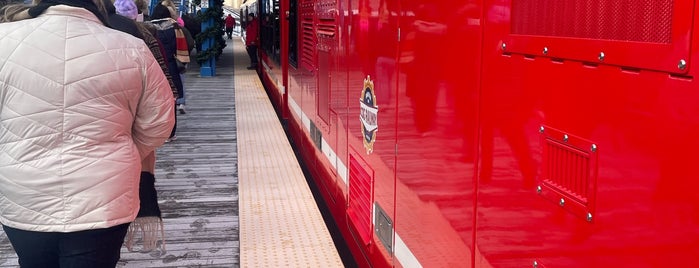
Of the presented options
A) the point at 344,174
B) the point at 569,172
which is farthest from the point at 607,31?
the point at 344,174

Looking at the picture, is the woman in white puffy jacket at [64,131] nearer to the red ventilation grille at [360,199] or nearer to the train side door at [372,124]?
the train side door at [372,124]

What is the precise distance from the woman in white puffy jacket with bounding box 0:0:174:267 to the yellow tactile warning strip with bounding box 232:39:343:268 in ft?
5.28

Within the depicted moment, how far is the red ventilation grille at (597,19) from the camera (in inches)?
44.8

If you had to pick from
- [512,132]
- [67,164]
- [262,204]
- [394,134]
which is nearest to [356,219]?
[394,134]

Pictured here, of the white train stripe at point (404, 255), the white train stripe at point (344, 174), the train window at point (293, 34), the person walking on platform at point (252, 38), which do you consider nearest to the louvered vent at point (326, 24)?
the white train stripe at point (344, 174)

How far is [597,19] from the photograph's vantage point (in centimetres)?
129

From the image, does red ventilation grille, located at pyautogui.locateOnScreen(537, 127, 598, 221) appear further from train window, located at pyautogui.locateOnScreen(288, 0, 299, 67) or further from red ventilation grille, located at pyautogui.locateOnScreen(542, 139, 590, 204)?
train window, located at pyautogui.locateOnScreen(288, 0, 299, 67)

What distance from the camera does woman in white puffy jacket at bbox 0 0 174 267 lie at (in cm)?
216

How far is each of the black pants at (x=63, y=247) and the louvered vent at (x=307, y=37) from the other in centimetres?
302

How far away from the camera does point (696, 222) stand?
1.05 meters

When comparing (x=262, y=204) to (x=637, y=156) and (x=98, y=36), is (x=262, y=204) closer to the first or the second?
(x=98, y=36)

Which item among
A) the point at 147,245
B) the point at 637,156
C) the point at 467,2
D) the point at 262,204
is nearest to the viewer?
the point at 637,156

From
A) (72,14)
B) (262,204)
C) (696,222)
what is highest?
(72,14)

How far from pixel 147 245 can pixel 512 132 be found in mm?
1907
